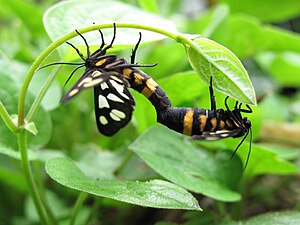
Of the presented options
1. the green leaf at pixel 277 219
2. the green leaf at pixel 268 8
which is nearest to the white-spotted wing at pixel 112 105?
the green leaf at pixel 277 219

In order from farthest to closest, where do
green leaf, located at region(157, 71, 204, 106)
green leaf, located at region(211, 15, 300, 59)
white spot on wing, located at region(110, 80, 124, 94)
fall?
green leaf, located at region(211, 15, 300, 59) < green leaf, located at region(157, 71, 204, 106) < white spot on wing, located at region(110, 80, 124, 94)

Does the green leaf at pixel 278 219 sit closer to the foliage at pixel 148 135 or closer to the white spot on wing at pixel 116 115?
Result: the foliage at pixel 148 135

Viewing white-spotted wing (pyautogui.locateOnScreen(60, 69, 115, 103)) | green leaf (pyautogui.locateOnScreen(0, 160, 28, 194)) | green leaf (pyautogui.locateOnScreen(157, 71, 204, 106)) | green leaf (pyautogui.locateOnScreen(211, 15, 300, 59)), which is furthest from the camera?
green leaf (pyautogui.locateOnScreen(211, 15, 300, 59))

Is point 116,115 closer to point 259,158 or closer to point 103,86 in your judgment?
point 103,86

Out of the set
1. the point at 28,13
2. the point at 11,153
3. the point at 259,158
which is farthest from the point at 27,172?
the point at 28,13

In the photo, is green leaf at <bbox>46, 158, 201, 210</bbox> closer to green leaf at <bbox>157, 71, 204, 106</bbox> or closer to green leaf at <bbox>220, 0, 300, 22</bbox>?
green leaf at <bbox>157, 71, 204, 106</bbox>

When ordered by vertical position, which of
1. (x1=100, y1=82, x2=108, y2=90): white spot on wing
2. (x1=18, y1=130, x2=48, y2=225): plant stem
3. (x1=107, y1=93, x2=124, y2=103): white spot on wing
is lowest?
(x1=18, y1=130, x2=48, y2=225): plant stem

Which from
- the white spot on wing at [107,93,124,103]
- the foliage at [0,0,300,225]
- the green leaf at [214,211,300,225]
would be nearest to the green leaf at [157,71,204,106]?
the foliage at [0,0,300,225]
